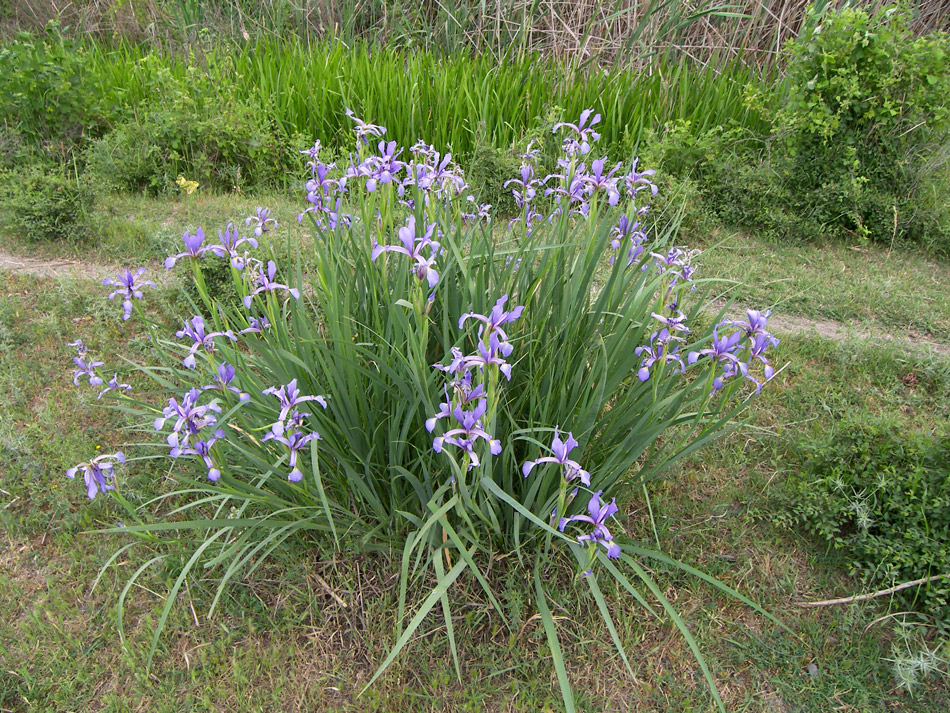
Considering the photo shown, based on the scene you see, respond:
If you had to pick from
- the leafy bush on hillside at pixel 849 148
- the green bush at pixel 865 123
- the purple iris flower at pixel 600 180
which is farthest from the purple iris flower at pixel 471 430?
the green bush at pixel 865 123

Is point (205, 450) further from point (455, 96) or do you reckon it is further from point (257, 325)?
point (455, 96)

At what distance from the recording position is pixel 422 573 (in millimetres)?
2049

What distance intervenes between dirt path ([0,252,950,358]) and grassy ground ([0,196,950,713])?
78 cm

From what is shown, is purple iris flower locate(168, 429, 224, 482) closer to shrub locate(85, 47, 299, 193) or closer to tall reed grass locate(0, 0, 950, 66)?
shrub locate(85, 47, 299, 193)

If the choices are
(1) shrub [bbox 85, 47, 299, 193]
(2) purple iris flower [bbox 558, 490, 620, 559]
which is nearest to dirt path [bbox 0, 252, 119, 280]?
(1) shrub [bbox 85, 47, 299, 193]

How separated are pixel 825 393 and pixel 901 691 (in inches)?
51.5

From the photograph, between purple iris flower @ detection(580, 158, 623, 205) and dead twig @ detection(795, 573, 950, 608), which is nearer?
purple iris flower @ detection(580, 158, 623, 205)

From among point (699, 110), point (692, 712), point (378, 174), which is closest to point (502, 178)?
point (699, 110)

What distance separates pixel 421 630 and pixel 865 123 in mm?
4381

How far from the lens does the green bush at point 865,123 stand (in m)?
4.38

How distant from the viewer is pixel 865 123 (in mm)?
4590

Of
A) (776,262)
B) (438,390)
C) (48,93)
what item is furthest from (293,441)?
(48,93)

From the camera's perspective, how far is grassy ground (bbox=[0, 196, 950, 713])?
201 centimetres

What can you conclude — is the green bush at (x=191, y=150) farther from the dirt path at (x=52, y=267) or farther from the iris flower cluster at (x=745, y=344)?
the iris flower cluster at (x=745, y=344)
